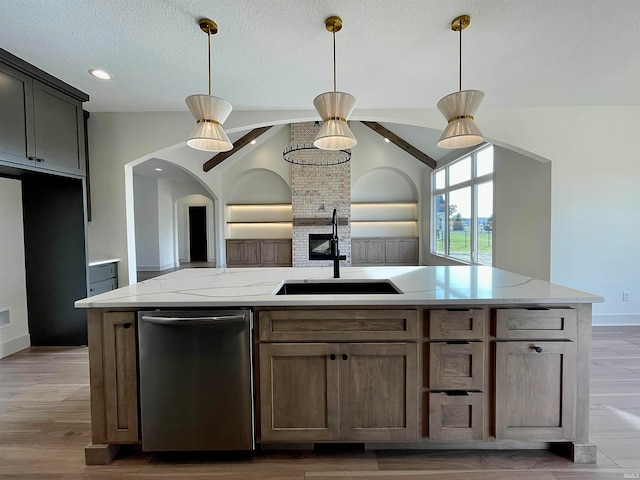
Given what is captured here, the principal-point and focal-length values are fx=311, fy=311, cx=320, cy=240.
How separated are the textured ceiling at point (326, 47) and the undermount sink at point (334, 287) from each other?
5.46 feet

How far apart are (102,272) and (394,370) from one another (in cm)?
327

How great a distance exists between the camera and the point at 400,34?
6.85ft

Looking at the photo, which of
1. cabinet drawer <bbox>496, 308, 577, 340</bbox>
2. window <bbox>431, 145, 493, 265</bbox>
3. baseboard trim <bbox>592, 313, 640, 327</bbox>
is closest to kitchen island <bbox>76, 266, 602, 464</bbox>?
cabinet drawer <bbox>496, 308, 577, 340</bbox>

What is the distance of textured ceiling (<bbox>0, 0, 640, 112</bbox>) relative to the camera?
1.86 meters

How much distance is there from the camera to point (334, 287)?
84.3 inches

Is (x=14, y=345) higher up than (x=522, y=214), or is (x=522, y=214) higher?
(x=522, y=214)

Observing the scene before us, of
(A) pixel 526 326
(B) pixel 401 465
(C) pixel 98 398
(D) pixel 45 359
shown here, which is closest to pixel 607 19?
(A) pixel 526 326

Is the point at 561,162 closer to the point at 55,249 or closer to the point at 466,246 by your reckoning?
the point at 466,246

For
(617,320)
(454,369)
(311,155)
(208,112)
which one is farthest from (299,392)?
(311,155)

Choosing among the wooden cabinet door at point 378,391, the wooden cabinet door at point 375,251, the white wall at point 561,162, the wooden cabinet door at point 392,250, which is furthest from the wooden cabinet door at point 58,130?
the wooden cabinet door at point 392,250

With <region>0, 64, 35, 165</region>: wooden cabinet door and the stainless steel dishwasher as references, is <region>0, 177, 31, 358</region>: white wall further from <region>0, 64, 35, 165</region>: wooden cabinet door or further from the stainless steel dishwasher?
the stainless steel dishwasher

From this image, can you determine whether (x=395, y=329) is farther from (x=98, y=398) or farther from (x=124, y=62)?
(x=124, y=62)

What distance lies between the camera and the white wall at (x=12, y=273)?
9.80 feet

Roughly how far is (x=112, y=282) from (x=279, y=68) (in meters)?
2.93
